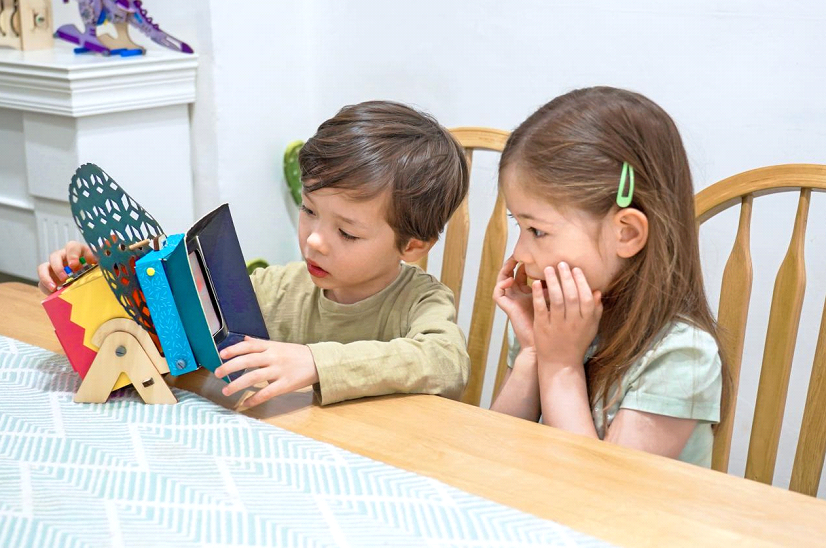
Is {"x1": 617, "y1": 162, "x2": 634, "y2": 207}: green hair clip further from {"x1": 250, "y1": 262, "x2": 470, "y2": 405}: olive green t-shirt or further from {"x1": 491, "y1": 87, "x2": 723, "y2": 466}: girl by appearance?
{"x1": 250, "y1": 262, "x2": 470, "y2": 405}: olive green t-shirt

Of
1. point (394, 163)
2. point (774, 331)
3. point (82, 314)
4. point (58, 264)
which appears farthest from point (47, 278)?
point (774, 331)

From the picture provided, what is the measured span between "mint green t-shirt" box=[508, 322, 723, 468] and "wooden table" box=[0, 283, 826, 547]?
0.53 feet

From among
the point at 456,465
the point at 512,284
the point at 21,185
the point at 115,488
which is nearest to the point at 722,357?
the point at 512,284

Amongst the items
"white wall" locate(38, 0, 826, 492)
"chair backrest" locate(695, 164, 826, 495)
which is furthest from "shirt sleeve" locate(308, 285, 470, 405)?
"white wall" locate(38, 0, 826, 492)

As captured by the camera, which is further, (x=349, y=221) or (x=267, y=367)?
(x=349, y=221)

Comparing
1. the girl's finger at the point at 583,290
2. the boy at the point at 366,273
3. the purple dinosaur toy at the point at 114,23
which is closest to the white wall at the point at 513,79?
the purple dinosaur toy at the point at 114,23

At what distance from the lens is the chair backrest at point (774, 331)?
1.15m

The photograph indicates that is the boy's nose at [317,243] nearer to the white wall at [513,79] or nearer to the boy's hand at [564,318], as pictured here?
the boy's hand at [564,318]

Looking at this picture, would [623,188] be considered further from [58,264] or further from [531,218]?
[58,264]

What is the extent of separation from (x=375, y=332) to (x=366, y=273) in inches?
3.9

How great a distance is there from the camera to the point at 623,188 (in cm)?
98

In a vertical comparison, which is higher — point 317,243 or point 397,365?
point 317,243

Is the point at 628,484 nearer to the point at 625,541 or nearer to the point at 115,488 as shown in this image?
the point at 625,541

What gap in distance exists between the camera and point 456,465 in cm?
82
